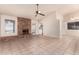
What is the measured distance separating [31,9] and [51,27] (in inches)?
25.5

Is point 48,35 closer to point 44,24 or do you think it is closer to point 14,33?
point 44,24

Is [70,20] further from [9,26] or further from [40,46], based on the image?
[9,26]

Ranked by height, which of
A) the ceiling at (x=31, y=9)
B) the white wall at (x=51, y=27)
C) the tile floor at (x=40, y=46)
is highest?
the ceiling at (x=31, y=9)

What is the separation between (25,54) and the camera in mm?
2770

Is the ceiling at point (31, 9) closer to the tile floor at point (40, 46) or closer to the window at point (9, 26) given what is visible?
the window at point (9, 26)

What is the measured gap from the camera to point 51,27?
10.1 ft

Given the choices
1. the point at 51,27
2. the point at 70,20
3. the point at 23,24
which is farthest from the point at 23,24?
the point at 70,20

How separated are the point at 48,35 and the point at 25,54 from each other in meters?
0.70

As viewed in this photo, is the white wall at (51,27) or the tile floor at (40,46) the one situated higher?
the white wall at (51,27)

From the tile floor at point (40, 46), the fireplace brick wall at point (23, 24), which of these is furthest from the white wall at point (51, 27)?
the fireplace brick wall at point (23, 24)

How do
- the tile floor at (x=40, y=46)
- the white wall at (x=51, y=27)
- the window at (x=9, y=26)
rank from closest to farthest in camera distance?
the tile floor at (x=40, y=46) → the window at (x=9, y=26) → the white wall at (x=51, y=27)

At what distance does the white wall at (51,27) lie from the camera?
3.02m

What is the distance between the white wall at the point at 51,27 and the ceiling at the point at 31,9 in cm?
22

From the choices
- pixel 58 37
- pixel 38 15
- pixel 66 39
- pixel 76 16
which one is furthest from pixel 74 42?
pixel 38 15
